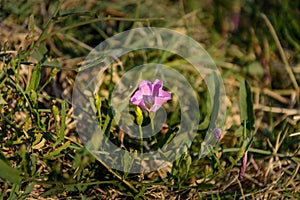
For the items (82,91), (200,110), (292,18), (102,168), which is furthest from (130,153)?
(292,18)

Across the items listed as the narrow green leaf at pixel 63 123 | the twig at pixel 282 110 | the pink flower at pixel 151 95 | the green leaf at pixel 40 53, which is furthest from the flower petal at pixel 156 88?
the twig at pixel 282 110

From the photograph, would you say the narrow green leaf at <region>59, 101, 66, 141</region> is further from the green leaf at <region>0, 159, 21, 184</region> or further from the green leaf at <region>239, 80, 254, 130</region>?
the green leaf at <region>239, 80, 254, 130</region>

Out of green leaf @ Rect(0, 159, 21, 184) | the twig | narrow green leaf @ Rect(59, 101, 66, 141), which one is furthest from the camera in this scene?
the twig

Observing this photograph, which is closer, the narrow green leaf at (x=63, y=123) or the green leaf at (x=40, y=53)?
the narrow green leaf at (x=63, y=123)

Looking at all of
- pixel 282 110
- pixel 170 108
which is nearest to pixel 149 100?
pixel 170 108

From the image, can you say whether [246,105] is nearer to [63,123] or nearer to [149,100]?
[149,100]

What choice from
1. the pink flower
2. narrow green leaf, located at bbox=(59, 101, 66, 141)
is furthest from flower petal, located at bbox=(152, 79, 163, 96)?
narrow green leaf, located at bbox=(59, 101, 66, 141)

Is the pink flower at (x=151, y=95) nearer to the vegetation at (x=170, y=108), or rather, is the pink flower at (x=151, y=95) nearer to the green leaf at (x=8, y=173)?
the vegetation at (x=170, y=108)
